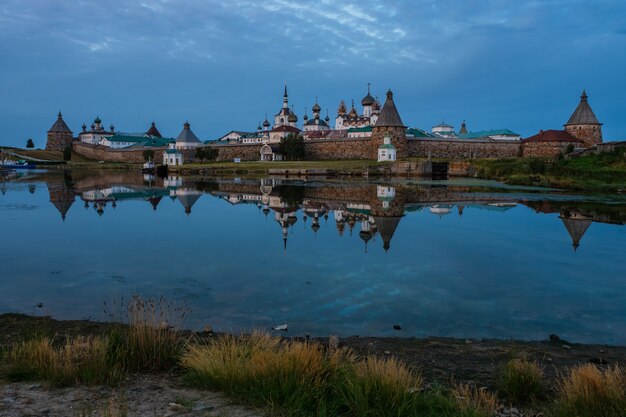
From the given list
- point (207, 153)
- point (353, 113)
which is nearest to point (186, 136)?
point (207, 153)

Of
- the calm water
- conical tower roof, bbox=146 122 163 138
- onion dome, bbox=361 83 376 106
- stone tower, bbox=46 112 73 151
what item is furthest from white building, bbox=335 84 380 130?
the calm water

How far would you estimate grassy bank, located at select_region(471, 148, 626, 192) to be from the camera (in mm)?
33094

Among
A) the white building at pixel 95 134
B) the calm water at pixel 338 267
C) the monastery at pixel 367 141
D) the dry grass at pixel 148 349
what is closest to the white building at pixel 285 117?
the monastery at pixel 367 141

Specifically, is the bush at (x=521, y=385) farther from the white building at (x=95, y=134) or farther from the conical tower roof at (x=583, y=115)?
the white building at (x=95, y=134)

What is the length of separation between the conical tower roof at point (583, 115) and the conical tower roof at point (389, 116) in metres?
23.0

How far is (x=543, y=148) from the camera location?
220 feet

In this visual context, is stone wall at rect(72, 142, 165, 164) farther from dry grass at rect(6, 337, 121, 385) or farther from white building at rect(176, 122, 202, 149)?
dry grass at rect(6, 337, 121, 385)

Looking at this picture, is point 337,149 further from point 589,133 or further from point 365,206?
point 365,206

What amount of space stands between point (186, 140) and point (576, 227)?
78.4m

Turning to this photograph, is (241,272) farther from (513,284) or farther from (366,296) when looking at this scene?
(513,284)

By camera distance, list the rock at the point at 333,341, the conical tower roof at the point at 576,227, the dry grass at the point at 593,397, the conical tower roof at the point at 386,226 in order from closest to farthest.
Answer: the dry grass at the point at 593,397, the rock at the point at 333,341, the conical tower roof at the point at 386,226, the conical tower roof at the point at 576,227

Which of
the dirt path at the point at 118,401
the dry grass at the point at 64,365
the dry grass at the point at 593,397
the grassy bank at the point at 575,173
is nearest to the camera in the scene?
the dry grass at the point at 593,397

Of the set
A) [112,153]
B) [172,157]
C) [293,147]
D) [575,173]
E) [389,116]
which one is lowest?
[575,173]

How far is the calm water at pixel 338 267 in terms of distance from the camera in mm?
8109
